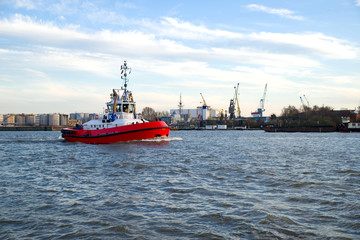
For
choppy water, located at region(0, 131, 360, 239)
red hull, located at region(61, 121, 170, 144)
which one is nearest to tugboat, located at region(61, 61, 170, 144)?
red hull, located at region(61, 121, 170, 144)

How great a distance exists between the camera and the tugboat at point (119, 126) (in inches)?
1592

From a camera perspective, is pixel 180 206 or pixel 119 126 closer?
pixel 180 206

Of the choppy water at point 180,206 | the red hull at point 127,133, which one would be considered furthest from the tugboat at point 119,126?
the choppy water at point 180,206

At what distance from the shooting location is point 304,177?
15555 millimetres

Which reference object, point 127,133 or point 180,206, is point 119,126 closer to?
point 127,133

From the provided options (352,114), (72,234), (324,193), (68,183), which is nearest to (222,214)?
(72,234)

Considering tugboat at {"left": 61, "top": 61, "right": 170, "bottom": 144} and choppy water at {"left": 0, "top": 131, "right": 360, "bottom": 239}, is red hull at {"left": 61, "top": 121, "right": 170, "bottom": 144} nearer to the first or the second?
tugboat at {"left": 61, "top": 61, "right": 170, "bottom": 144}

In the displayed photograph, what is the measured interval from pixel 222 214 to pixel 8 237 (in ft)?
17.9

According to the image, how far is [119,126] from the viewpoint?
134 ft

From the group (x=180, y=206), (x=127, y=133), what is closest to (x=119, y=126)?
(x=127, y=133)

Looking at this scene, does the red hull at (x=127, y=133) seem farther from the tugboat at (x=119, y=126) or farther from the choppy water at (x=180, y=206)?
the choppy water at (x=180, y=206)

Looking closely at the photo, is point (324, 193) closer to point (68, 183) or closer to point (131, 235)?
point (131, 235)

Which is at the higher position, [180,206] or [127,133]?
[127,133]

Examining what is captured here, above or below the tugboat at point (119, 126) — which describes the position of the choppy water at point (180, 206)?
below
